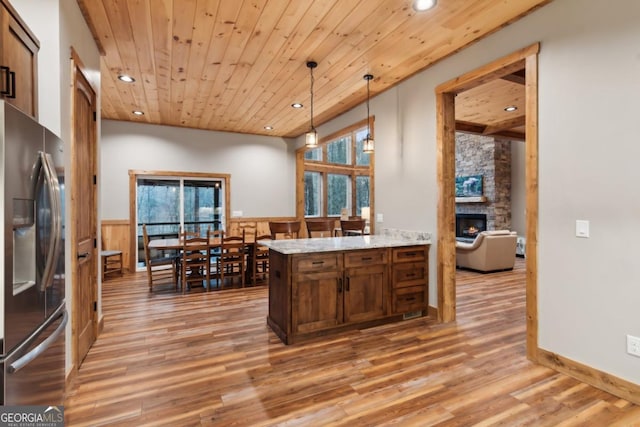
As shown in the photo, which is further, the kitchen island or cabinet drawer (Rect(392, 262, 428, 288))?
cabinet drawer (Rect(392, 262, 428, 288))

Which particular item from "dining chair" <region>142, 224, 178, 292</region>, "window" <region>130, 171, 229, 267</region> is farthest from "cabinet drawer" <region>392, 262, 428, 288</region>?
"window" <region>130, 171, 229, 267</region>

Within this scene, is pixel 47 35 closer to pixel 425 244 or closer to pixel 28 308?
pixel 28 308

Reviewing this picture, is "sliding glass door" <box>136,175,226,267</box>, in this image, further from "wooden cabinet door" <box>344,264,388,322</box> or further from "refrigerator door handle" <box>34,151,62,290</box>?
"refrigerator door handle" <box>34,151,62,290</box>

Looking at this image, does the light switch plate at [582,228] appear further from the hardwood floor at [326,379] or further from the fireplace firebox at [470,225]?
the fireplace firebox at [470,225]

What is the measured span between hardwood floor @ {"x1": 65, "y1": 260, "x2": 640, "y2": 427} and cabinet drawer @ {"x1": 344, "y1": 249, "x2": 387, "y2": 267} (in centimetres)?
69

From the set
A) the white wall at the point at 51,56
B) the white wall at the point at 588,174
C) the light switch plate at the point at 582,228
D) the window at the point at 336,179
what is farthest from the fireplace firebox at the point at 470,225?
the white wall at the point at 51,56

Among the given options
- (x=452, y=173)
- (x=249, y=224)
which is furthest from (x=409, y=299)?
(x=249, y=224)

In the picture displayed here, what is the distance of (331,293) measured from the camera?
3.24 m

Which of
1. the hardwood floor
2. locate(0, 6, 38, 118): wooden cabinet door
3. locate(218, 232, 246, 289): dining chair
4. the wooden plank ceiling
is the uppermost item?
the wooden plank ceiling

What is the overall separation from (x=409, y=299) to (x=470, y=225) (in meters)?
6.69

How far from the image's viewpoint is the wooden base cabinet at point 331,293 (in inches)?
121

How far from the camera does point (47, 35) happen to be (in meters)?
2.06

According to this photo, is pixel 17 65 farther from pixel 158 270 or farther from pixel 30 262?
pixel 158 270

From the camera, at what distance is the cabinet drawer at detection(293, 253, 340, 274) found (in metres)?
3.08
